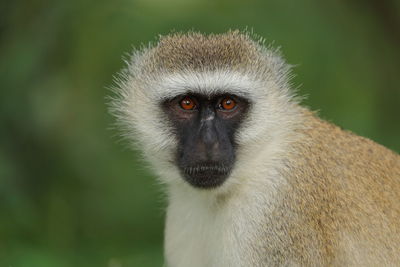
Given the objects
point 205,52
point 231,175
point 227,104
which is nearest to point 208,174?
point 231,175

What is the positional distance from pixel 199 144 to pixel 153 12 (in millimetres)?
4127

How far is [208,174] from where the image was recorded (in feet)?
18.5

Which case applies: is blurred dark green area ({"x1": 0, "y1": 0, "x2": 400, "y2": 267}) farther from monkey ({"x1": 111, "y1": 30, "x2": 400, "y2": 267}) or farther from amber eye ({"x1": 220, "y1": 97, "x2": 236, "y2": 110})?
amber eye ({"x1": 220, "y1": 97, "x2": 236, "y2": 110})

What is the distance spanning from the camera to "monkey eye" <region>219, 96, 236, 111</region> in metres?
5.83

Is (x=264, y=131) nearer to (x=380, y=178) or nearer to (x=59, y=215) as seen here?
(x=380, y=178)

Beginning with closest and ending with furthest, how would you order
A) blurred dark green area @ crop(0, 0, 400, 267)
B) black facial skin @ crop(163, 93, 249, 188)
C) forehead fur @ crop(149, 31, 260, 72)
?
black facial skin @ crop(163, 93, 249, 188)
forehead fur @ crop(149, 31, 260, 72)
blurred dark green area @ crop(0, 0, 400, 267)

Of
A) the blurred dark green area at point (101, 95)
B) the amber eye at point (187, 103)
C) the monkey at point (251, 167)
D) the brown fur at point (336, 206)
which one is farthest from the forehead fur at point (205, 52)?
the blurred dark green area at point (101, 95)

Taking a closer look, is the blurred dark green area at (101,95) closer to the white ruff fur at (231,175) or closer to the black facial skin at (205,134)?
the white ruff fur at (231,175)

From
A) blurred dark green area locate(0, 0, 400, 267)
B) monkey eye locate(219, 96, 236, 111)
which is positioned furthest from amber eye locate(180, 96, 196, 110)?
blurred dark green area locate(0, 0, 400, 267)

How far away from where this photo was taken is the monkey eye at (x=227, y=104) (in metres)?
5.83

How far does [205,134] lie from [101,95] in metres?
4.49

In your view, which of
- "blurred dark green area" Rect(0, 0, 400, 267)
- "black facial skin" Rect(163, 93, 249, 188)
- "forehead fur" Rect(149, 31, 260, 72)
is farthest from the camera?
"blurred dark green area" Rect(0, 0, 400, 267)

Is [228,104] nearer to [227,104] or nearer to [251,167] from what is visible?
[227,104]

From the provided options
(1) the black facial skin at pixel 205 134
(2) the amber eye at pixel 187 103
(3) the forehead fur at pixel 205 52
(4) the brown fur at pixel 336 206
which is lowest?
(4) the brown fur at pixel 336 206
